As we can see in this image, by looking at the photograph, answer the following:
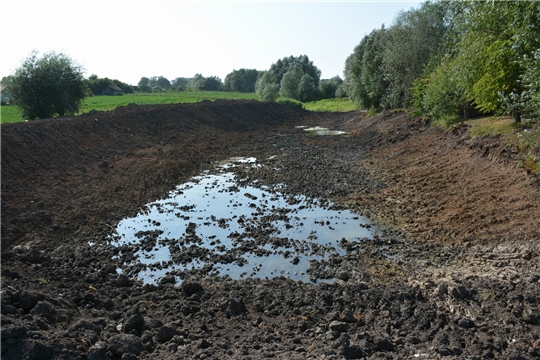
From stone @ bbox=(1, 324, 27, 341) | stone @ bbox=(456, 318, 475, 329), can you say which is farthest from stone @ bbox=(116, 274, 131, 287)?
stone @ bbox=(456, 318, 475, 329)

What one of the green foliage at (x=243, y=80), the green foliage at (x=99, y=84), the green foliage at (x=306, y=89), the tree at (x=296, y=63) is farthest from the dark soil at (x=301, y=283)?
the green foliage at (x=243, y=80)

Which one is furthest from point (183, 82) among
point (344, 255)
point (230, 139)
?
point (344, 255)

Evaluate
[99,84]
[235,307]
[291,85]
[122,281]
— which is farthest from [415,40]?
[99,84]

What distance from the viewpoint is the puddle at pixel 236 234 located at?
1078 centimetres

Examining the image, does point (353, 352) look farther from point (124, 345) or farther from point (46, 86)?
point (46, 86)

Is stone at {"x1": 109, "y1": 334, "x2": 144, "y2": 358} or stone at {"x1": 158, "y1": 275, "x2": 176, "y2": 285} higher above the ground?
stone at {"x1": 109, "y1": 334, "x2": 144, "y2": 358}

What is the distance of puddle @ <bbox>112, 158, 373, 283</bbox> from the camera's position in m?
10.8

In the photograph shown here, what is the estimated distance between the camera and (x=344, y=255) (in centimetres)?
1115

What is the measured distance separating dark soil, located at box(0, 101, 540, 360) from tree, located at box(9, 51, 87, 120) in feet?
31.2

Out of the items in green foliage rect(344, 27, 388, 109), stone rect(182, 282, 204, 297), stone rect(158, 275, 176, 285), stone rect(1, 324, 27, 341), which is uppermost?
green foliage rect(344, 27, 388, 109)

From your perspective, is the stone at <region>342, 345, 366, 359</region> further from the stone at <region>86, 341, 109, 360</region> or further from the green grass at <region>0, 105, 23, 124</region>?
the green grass at <region>0, 105, 23, 124</region>

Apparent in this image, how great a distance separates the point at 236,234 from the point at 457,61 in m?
16.3

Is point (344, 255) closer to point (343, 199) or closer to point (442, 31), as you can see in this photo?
point (343, 199)

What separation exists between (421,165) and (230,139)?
66.1ft
